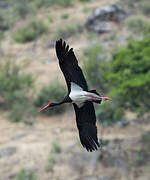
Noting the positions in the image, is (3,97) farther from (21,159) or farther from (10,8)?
(10,8)

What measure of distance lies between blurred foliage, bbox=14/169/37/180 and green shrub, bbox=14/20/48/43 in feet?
51.2

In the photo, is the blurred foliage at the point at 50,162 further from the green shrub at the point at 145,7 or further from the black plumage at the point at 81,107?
the green shrub at the point at 145,7

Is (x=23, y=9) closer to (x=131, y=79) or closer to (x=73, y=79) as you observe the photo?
(x=131, y=79)

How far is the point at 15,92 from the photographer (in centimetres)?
1595

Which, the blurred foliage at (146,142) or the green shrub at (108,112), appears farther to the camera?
the green shrub at (108,112)

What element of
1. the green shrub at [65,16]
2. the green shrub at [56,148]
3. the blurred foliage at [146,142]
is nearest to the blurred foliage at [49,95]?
the green shrub at [56,148]

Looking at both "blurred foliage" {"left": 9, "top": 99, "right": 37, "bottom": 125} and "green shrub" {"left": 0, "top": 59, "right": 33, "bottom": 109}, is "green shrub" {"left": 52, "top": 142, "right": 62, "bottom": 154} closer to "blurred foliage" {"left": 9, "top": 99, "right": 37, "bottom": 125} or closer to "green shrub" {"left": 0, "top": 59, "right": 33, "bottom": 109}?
"blurred foliage" {"left": 9, "top": 99, "right": 37, "bottom": 125}

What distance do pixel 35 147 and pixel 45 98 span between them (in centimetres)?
426

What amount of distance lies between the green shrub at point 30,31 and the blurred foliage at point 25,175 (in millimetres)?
15593

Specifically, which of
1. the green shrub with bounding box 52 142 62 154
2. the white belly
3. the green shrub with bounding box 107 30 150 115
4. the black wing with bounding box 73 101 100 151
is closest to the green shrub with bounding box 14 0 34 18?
the green shrub with bounding box 107 30 150 115

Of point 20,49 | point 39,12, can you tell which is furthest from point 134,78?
point 39,12

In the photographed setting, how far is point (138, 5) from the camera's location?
85.4ft

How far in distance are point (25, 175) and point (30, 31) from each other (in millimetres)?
16510

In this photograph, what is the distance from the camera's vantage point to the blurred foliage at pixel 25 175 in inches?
372
